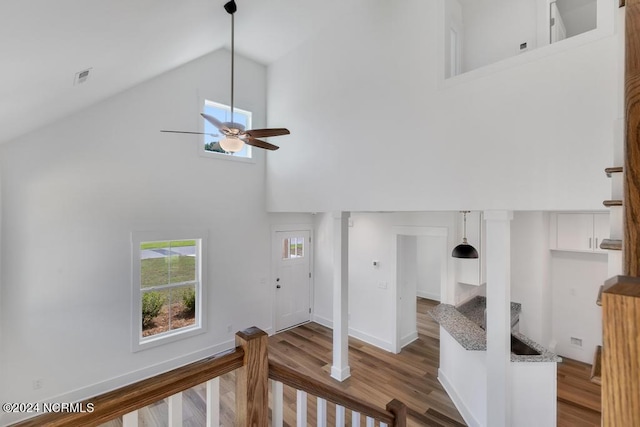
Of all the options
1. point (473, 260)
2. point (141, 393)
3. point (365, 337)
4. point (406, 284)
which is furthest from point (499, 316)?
point (365, 337)

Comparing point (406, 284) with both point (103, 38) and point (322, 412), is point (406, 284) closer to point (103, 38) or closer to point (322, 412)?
point (322, 412)

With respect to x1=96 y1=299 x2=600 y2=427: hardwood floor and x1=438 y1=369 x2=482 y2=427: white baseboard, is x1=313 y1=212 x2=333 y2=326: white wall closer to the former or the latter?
x1=96 y1=299 x2=600 y2=427: hardwood floor

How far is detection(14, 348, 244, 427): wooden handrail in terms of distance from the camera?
70 cm

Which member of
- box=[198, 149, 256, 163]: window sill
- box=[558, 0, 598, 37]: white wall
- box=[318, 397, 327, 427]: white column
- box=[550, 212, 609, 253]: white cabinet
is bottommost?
box=[318, 397, 327, 427]: white column

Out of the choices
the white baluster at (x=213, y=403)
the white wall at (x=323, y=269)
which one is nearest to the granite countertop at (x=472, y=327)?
the white wall at (x=323, y=269)

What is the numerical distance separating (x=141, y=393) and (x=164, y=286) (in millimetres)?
4113

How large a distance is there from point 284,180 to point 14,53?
12.0 ft

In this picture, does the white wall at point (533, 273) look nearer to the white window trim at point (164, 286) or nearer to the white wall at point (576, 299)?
the white wall at point (576, 299)

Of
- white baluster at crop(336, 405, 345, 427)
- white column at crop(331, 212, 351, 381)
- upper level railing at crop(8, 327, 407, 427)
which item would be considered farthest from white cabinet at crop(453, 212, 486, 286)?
upper level railing at crop(8, 327, 407, 427)

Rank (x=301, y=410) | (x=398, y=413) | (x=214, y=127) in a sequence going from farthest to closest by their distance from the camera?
(x=214, y=127) → (x=398, y=413) → (x=301, y=410)

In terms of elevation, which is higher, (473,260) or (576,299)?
(473,260)

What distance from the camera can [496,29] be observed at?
11.4 ft

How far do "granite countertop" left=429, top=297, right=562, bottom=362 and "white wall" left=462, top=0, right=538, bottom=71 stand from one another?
10.9 feet

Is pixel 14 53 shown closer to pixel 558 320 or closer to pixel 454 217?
pixel 454 217
